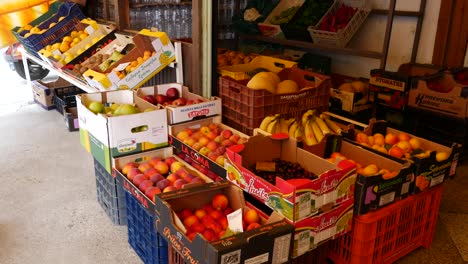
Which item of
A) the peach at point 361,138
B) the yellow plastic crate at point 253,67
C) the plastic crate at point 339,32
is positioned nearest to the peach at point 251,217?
the peach at point 361,138

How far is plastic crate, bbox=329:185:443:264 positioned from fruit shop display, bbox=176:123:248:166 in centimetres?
79

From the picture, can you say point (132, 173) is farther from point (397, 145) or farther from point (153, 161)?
point (397, 145)

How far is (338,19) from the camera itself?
4914 millimetres

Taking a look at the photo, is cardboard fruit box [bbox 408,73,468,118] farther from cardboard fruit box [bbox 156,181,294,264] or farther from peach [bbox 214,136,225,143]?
cardboard fruit box [bbox 156,181,294,264]

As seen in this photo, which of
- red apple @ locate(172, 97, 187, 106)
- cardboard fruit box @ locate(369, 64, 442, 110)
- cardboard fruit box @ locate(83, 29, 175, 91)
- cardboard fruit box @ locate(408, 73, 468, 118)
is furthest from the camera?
cardboard fruit box @ locate(369, 64, 442, 110)

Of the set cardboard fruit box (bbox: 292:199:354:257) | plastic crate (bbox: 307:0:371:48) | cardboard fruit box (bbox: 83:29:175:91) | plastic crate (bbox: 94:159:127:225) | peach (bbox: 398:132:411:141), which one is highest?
plastic crate (bbox: 307:0:371:48)

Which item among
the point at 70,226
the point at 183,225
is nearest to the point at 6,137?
the point at 70,226

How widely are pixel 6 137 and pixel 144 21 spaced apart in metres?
2.10

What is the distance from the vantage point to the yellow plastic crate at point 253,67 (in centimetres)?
325

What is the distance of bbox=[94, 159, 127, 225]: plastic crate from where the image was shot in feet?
8.67

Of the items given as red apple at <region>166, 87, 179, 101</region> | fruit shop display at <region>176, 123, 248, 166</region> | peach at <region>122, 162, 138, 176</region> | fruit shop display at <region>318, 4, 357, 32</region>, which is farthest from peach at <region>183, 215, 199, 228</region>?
fruit shop display at <region>318, 4, 357, 32</region>

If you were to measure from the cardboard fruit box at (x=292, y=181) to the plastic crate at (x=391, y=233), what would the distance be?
24 cm

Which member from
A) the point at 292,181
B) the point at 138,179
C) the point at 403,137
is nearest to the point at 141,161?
the point at 138,179

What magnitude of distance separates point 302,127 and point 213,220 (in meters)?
0.98
